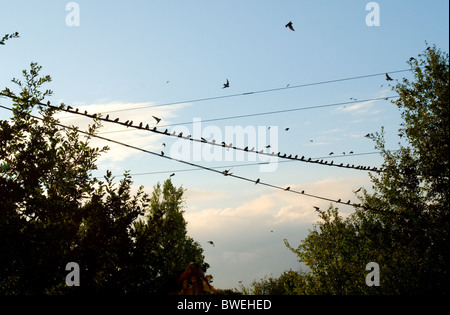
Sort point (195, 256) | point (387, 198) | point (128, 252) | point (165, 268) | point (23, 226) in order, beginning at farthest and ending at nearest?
point (195, 256) < point (387, 198) < point (165, 268) < point (128, 252) < point (23, 226)

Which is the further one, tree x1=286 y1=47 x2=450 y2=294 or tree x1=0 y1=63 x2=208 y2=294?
tree x1=286 y1=47 x2=450 y2=294

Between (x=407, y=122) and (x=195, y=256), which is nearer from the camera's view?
(x=407, y=122)

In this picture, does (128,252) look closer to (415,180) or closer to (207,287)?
(207,287)

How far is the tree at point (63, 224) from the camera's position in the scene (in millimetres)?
7887

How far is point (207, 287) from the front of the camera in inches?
179

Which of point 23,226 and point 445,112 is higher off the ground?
point 445,112

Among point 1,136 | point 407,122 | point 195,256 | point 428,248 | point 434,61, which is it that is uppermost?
point 434,61

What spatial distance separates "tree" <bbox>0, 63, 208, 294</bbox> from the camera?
25.9 ft

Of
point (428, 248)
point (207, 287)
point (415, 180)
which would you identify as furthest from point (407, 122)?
point (207, 287)

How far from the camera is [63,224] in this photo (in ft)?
26.7

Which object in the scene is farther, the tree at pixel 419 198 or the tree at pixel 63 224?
the tree at pixel 419 198

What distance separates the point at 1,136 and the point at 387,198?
2047 centimetres

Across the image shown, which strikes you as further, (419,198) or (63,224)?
(419,198)

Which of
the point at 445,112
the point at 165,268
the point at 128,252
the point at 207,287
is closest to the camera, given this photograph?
the point at 207,287
